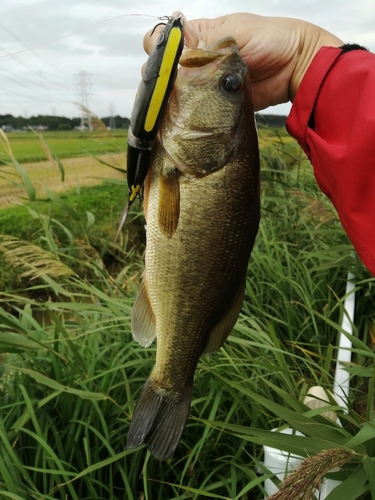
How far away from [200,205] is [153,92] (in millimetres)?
359

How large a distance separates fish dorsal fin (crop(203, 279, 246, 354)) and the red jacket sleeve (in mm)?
404

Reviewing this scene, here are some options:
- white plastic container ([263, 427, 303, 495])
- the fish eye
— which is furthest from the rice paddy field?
the fish eye

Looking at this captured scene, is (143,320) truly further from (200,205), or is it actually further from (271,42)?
(271,42)

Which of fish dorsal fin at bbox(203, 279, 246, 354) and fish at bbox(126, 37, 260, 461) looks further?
fish dorsal fin at bbox(203, 279, 246, 354)

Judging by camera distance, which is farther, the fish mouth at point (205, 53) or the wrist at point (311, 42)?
the wrist at point (311, 42)

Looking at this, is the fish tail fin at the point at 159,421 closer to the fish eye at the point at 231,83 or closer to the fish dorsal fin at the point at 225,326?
the fish dorsal fin at the point at 225,326

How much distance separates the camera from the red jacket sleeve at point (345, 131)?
1.43 metres

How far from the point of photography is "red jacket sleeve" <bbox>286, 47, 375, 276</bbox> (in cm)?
143

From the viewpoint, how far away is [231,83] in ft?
4.84

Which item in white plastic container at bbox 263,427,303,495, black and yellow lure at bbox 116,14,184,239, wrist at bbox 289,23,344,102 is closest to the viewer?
black and yellow lure at bbox 116,14,184,239

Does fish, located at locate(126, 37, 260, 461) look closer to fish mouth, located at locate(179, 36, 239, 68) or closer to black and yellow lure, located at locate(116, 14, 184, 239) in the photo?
fish mouth, located at locate(179, 36, 239, 68)

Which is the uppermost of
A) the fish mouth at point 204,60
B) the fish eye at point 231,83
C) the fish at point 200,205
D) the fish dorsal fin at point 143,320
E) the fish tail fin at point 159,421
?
the fish mouth at point 204,60

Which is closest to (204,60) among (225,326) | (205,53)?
(205,53)

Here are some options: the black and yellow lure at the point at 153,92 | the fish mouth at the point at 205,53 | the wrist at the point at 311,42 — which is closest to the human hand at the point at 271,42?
the wrist at the point at 311,42
